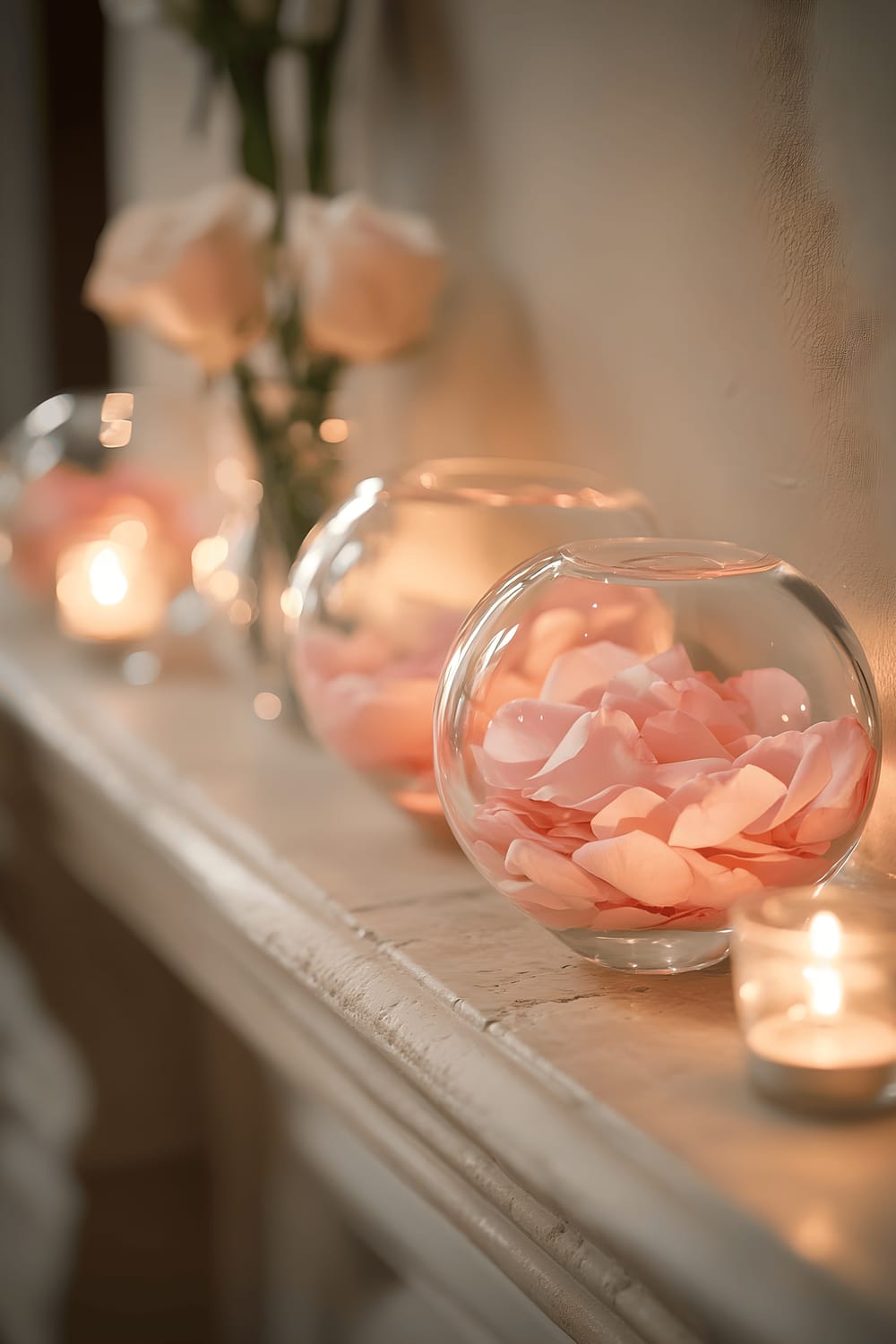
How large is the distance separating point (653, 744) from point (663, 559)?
76mm

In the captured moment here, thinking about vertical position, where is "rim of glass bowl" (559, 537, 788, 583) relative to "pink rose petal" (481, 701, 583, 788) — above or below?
above

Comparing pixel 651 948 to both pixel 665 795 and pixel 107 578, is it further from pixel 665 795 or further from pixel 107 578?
pixel 107 578

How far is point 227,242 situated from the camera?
807 mm

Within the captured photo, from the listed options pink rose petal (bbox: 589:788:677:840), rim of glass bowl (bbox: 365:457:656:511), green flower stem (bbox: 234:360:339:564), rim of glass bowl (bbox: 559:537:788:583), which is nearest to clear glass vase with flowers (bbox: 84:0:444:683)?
green flower stem (bbox: 234:360:339:564)

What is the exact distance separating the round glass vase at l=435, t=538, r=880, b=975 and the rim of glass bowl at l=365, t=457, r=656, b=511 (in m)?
0.13

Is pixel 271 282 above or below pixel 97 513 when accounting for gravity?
above

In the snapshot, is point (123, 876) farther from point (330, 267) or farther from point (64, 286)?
point (64, 286)

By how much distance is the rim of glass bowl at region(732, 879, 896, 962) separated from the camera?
0.36m

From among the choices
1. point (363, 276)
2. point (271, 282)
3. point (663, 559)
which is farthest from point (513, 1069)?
point (271, 282)

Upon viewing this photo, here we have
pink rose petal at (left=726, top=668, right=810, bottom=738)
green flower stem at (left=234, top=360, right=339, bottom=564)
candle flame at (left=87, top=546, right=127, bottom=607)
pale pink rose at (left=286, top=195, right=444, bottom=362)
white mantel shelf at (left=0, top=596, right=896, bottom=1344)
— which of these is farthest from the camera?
candle flame at (left=87, top=546, right=127, bottom=607)

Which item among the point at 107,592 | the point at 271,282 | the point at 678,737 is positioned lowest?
the point at 107,592

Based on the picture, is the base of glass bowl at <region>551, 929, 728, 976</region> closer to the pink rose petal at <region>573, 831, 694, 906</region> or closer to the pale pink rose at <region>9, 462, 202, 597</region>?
the pink rose petal at <region>573, 831, 694, 906</region>

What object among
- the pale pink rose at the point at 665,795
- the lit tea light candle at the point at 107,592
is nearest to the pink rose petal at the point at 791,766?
the pale pink rose at the point at 665,795

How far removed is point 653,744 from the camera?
1.38ft
